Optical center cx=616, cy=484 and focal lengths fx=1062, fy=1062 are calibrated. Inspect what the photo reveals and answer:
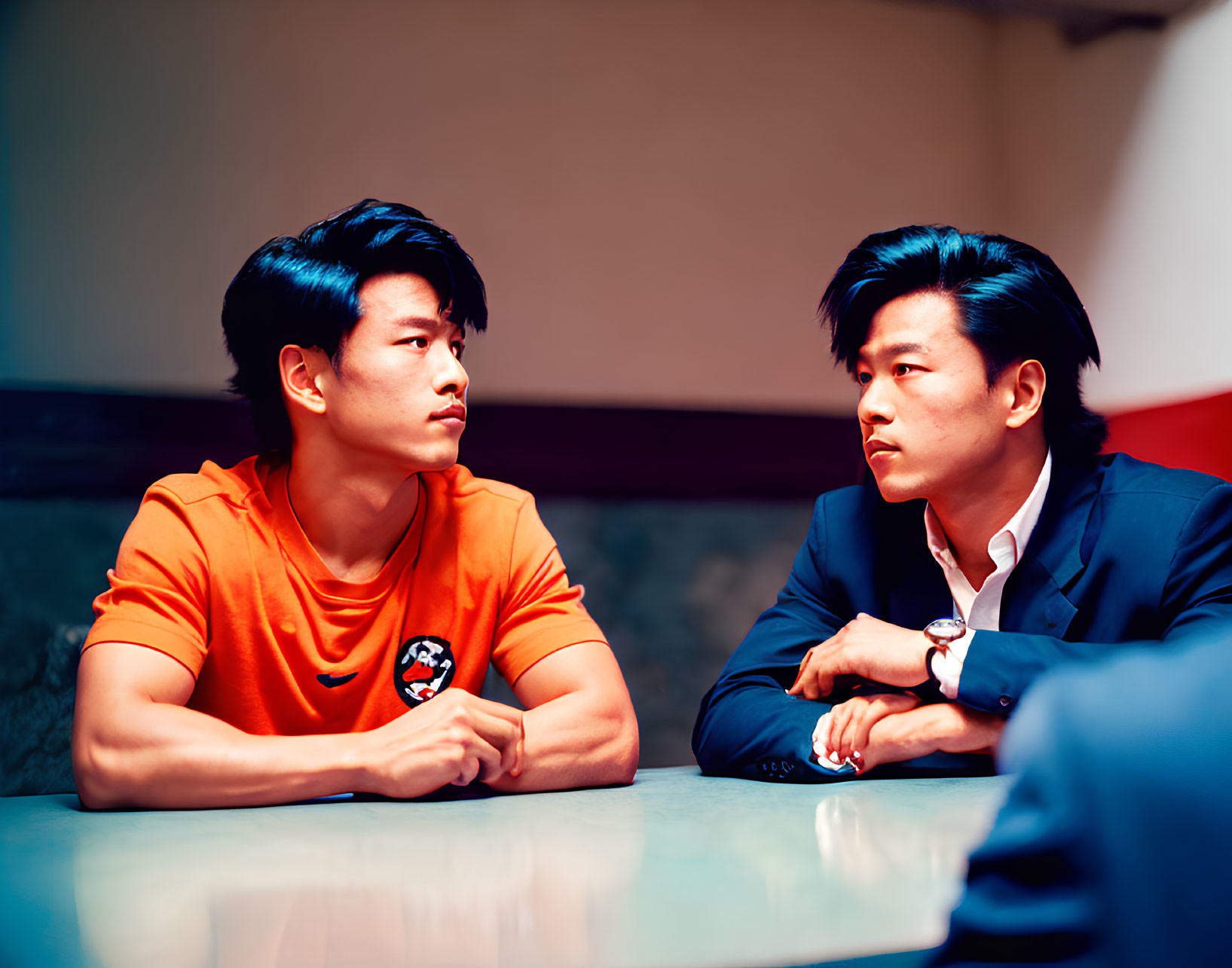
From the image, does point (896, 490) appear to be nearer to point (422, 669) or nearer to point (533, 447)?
point (422, 669)

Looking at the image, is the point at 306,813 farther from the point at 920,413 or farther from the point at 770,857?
the point at 920,413

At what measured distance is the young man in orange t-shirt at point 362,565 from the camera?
1.53m

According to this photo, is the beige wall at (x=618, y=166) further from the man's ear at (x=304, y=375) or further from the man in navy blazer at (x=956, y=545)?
the man in navy blazer at (x=956, y=545)

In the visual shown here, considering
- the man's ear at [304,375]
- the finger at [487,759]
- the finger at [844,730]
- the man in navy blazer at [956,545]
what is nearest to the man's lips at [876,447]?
the man in navy blazer at [956,545]

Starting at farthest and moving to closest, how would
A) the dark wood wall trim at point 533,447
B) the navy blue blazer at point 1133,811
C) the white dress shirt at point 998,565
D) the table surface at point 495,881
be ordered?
1. the dark wood wall trim at point 533,447
2. the white dress shirt at point 998,565
3. the table surface at point 495,881
4. the navy blue blazer at point 1133,811

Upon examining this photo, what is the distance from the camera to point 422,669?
5.73 ft

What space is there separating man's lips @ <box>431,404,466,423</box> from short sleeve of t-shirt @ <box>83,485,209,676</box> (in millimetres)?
417

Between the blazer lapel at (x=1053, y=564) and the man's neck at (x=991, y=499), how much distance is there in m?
0.05

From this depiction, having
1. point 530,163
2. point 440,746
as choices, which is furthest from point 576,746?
point 530,163

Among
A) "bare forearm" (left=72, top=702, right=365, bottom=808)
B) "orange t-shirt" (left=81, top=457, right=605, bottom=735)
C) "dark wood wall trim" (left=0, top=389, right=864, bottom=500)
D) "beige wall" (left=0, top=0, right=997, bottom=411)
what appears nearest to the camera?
"bare forearm" (left=72, top=702, right=365, bottom=808)

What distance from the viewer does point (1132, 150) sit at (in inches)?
117

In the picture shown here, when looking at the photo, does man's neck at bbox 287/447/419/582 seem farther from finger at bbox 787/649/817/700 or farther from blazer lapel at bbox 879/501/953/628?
blazer lapel at bbox 879/501/953/628

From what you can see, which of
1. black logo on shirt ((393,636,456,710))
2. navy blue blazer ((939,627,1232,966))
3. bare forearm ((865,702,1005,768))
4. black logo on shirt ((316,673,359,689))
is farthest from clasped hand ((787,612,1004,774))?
navy blue blazer ((939,627,1232,966))

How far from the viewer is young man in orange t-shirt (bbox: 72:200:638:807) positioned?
1.53m
